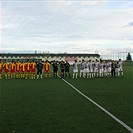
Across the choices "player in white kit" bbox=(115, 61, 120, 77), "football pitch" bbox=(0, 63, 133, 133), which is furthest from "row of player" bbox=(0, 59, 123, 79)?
"football pitch" bbox=(0, 63, 133, 133)

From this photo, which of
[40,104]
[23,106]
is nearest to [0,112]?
[23,106]

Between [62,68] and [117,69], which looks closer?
[62,68]

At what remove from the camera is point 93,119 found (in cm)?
769

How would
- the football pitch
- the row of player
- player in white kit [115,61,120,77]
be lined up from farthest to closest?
1. player in white kit [115,61,120,77]
2. the row of player
3. the football pitch

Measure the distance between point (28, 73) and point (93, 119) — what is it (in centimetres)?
1853

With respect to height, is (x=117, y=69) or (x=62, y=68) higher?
(x=62, y=68)

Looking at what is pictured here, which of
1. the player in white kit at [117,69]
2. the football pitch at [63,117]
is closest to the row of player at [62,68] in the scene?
the player in white kit at [117,69]

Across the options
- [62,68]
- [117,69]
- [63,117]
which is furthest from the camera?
[117,69]

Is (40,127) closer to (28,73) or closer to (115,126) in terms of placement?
(115,126)

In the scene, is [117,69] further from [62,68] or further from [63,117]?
[63,117]

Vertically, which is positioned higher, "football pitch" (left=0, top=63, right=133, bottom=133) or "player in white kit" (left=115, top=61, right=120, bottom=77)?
"player in white kit" (left=115, top=61, right=120, bottom=77)

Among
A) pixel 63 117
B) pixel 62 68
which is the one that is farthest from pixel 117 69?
pixel 63 117

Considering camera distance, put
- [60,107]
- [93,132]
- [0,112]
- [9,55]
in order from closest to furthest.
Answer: [93,132], [0,112], [60,107], [9,55]

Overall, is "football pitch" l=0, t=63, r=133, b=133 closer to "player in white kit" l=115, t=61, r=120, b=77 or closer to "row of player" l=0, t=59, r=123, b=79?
"row of player" l=0, t=59, r=123, b=79
